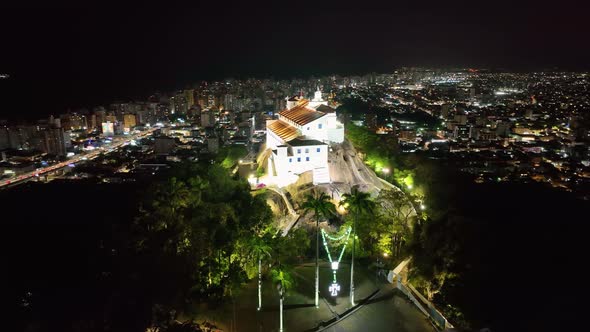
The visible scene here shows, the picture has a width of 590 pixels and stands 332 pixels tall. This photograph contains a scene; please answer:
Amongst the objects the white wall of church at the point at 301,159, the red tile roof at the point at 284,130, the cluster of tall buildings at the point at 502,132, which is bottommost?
the cluster of tall buildings at the point at 502,132

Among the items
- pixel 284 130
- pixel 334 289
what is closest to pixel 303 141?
pixel 284 130

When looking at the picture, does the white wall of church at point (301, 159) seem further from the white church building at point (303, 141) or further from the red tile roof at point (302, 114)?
the red tile roof at point (302, 114)

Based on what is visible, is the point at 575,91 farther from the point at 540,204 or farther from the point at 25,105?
the point at 25,105

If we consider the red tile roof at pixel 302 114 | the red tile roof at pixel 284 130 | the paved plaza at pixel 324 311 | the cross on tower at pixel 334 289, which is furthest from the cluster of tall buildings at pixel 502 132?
the cross on tower at pixel 334 289

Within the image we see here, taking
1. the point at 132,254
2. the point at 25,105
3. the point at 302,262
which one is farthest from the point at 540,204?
the point at 25,105

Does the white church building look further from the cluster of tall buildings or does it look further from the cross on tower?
the cluster of tall buildings

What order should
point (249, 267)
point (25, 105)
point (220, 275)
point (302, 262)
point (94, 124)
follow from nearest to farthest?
1. point (220, 275)
2. point (249, 267)
3. point (302, 262)
4. point (94, 124)
5. point (25, 105)

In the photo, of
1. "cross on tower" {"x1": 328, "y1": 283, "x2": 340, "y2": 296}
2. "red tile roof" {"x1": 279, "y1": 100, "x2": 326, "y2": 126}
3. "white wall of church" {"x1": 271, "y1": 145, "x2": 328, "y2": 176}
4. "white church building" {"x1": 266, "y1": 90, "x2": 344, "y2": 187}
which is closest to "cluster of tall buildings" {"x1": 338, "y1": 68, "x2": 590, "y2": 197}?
"red tile roof" {"x1": 279, "y1": 100, "x2": 326, "y2": 126}

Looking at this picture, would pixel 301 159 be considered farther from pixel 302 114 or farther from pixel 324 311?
pixel 324 311
